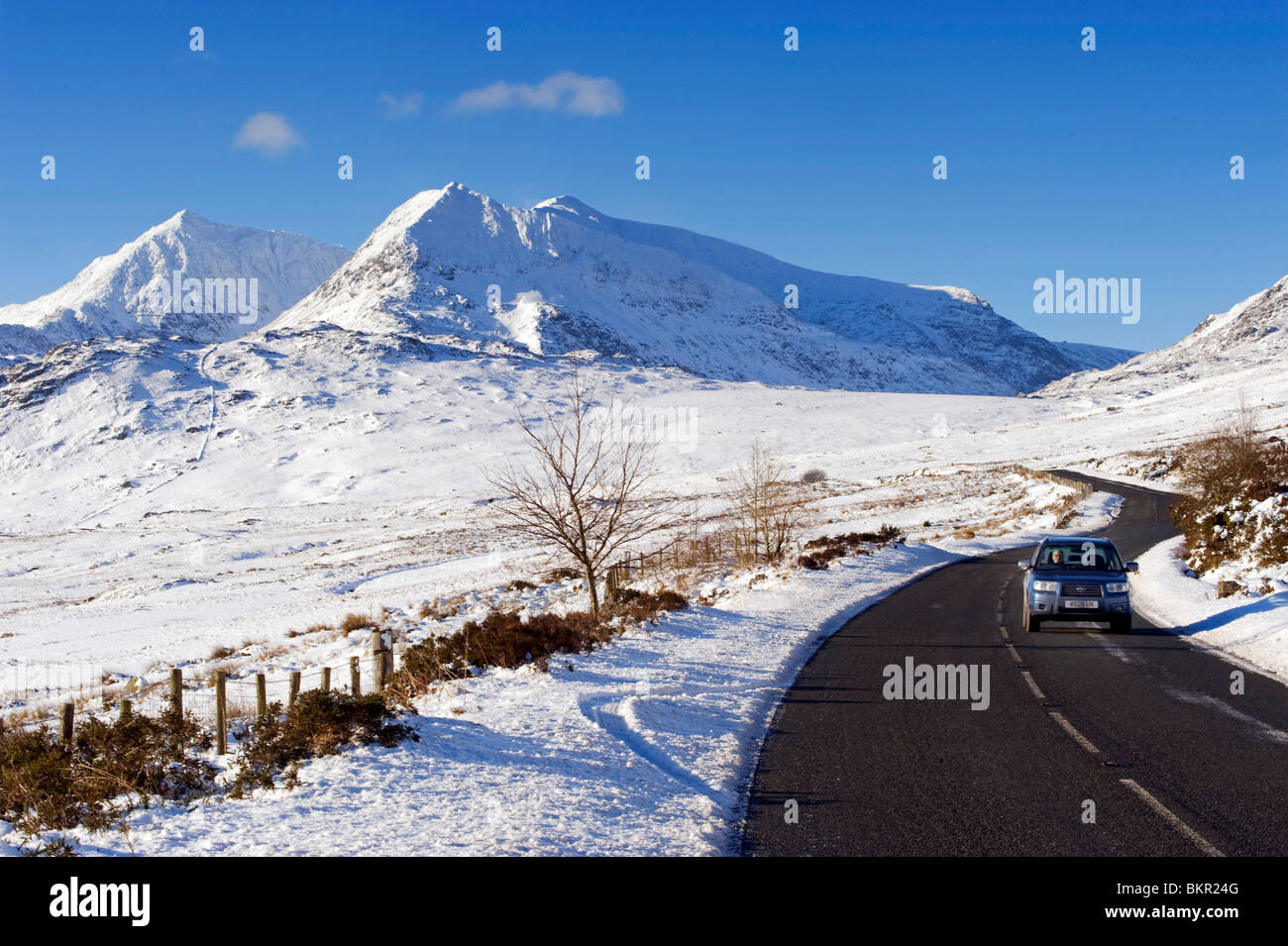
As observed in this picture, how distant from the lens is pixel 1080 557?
17578 mm

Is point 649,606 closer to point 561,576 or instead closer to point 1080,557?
point 1080,557

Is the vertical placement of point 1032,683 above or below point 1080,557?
below

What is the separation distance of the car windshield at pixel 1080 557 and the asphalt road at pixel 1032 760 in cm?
243

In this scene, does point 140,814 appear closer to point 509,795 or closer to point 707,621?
point 509,795

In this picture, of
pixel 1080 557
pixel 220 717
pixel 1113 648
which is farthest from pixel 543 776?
pixel 1080 557

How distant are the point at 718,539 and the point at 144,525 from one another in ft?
192

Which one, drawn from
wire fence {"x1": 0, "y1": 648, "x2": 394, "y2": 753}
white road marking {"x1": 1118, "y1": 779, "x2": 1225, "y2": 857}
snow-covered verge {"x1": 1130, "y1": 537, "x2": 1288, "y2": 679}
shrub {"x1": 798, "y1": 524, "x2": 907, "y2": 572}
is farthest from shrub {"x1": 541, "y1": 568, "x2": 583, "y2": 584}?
white road marking {"x1": 1118, "y1": 779, "x2": 1225, "y2": 857}

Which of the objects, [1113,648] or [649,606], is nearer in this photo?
[1113,648]

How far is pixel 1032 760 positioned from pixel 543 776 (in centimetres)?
435

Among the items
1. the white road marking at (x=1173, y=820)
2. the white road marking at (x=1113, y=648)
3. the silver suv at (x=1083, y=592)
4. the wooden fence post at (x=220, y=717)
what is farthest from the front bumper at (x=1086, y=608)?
the wooden fence post at (x=220, y=717)

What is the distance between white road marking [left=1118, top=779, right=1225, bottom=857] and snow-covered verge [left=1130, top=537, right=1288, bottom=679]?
21.9ft

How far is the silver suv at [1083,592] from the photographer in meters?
16.4

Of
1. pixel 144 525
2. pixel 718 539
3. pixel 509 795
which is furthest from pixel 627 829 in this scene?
pixel 144 525

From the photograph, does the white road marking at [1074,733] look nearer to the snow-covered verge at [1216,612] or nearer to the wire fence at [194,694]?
the snow-covered verge at [1216,612]
